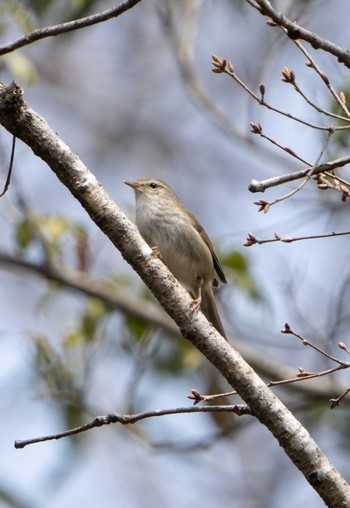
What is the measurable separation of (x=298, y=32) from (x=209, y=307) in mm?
3254

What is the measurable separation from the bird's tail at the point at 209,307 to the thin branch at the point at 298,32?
2975mm

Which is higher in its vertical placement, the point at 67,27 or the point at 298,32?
the point at 67,27

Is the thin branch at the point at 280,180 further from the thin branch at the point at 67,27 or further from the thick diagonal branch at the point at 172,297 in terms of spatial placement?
the thin branch at the point at 67,27

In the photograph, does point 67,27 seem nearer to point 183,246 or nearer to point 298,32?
point 298,32

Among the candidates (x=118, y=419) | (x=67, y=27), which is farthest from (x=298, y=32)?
(x=118, y=419)

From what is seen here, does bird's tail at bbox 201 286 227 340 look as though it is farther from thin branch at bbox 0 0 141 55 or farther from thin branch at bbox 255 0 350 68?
thin branch at bbox 255 0 350 68

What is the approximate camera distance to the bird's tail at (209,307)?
556 centimetres

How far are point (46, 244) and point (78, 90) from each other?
7.09 metres

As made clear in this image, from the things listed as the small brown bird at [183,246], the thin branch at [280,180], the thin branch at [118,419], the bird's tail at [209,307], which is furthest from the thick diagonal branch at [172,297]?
the small brown bird at [183,246]

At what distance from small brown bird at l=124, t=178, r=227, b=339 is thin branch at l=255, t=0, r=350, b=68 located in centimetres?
307

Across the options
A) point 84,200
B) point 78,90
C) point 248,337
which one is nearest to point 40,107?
point 78,90

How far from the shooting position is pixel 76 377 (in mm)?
7129

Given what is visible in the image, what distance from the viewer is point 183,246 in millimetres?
5762

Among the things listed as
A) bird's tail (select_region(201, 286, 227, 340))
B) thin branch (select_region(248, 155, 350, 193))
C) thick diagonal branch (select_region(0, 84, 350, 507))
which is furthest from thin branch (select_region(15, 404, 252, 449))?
bird's tail (select_region(201, 286, 227, 340))
